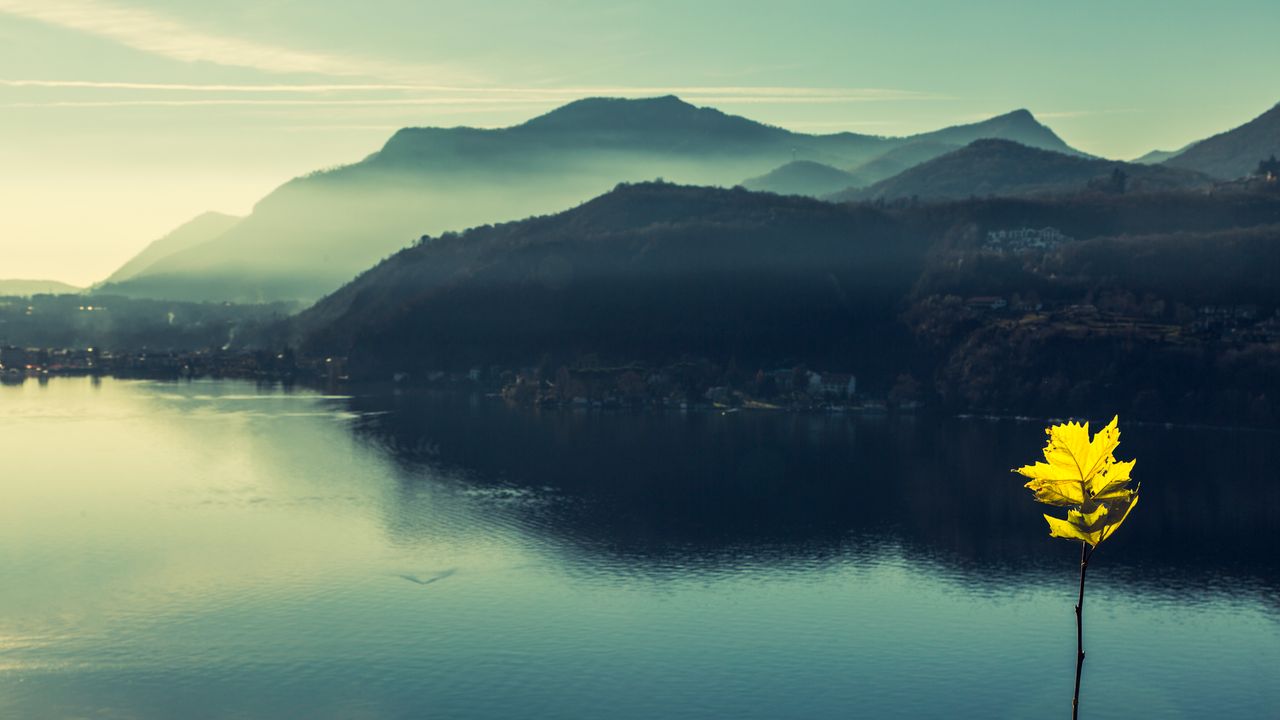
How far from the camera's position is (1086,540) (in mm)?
17141

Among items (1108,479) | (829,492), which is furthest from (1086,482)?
(829,492)

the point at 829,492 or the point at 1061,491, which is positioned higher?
the point at 1061,491

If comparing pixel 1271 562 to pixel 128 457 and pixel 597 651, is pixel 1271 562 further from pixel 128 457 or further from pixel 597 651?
pixel 128 457

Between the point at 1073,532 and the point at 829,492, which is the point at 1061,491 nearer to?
the point at 1073,532

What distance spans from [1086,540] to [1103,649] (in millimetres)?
63368

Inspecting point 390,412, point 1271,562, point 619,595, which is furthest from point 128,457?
point 1271,562

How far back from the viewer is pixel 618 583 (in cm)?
8894

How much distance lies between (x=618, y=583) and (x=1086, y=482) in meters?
74.1

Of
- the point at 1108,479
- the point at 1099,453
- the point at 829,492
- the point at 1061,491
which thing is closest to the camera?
the point at 1099,453

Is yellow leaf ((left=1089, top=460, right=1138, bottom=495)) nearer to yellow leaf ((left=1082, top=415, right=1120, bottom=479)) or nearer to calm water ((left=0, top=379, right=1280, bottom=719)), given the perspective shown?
yellow leaf ((left=1082, top=415, right=1120, bottom=479))

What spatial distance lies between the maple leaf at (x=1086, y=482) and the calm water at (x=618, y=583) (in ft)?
154

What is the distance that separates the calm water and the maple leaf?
4694cm

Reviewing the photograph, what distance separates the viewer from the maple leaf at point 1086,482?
16.7m

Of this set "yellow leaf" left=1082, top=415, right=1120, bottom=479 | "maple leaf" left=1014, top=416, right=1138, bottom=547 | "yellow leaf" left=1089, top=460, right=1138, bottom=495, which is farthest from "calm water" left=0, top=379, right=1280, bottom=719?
"yellow leaf" left=1082, top=415, right=1120, bottom=479
